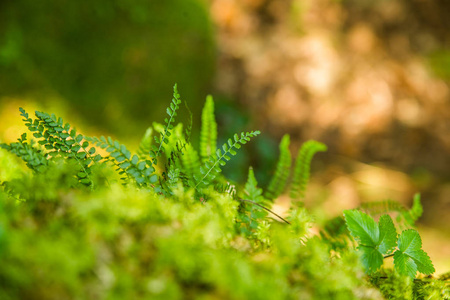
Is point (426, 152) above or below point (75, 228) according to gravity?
above

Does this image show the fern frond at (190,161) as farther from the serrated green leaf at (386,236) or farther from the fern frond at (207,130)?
the serrated green leaf at (386,236)

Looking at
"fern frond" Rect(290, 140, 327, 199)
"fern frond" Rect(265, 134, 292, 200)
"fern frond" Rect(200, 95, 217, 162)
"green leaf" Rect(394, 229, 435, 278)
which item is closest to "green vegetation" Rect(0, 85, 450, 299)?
"green leaf" Rect(394, 229, 435, 278)

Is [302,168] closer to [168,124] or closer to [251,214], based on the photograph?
[251,214]

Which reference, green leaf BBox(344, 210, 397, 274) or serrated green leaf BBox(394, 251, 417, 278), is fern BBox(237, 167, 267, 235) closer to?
green leaf BBox(344, 210, 397, 274)

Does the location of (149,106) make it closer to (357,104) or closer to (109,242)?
(109,242)

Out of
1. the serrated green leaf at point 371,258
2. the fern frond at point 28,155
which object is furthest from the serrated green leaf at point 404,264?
the fern frond at point 28,155

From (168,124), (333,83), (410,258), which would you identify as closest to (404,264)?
(410,258)

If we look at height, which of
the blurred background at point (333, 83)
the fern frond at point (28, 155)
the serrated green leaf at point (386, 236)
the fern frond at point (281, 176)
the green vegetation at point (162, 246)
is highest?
the blurred background at point (333, 83)

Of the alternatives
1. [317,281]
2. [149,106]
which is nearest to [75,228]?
[317,281]
